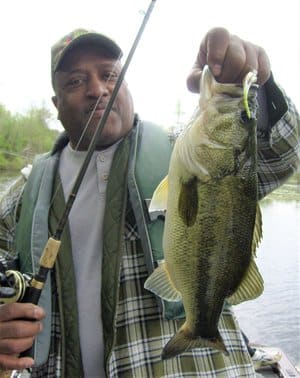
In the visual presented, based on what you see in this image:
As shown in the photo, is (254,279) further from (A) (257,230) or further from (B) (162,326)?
(B) (162,326)

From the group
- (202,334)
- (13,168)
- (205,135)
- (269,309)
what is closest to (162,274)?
(202,334)

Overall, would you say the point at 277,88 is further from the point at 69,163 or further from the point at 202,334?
the point at 69,163

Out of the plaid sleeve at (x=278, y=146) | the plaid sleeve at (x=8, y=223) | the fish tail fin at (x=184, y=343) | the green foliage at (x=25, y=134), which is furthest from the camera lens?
the green foliage at (x=25, y=134)

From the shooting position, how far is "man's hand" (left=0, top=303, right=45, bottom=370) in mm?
1993

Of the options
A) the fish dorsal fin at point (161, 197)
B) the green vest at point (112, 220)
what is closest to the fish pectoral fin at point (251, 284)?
the fish dorsal fin at point (161, 197)

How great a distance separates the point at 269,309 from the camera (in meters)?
8.27

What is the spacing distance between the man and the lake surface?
4.60 meters

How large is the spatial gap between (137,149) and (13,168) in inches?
949

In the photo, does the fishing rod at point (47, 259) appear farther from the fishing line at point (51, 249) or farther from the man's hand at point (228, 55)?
the man's hand at point (228, 55)

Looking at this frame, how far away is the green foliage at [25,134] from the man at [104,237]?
2267cm

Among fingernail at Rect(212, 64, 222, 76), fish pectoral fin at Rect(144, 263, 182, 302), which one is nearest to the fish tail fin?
fish pectoral fin at Rect(144, 263, 182, 302)

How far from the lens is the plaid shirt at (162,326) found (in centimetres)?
216

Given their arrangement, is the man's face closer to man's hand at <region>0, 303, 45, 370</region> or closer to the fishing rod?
the fishing rod

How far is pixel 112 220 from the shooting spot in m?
2.37
